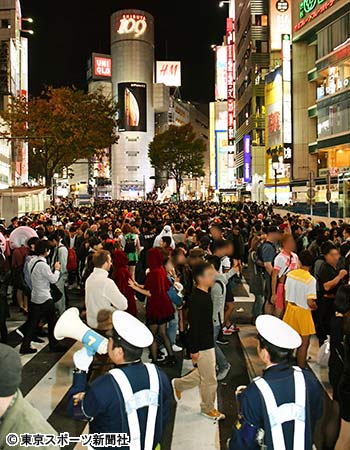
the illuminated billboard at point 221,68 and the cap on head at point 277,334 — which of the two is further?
the illuminated billboard at point 221,68

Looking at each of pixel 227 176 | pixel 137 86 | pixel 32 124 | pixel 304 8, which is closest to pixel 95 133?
pixel 32 124

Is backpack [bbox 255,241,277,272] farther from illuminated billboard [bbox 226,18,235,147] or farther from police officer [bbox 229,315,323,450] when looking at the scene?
illuminated billboard [bbox 226,18,235,147]

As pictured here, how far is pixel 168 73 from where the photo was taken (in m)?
140

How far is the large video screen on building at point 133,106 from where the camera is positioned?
119 m

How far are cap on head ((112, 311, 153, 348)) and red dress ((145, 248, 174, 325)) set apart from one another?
14.2ft

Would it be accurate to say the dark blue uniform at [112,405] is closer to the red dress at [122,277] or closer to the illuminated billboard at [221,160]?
the red dress at [122,277]

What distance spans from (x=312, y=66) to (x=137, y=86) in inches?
2869

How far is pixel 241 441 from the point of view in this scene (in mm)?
3162

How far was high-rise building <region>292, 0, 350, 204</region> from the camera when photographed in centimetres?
4219

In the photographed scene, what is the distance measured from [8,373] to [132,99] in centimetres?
12054

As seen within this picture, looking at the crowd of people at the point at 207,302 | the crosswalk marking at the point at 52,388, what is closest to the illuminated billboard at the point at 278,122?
the crowd of people at the point at 207,302

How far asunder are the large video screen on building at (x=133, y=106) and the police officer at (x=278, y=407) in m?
116

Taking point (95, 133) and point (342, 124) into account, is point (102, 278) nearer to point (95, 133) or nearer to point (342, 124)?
point (95, 133)

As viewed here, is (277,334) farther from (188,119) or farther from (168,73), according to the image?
(188,119)
